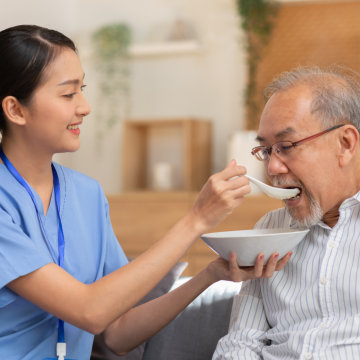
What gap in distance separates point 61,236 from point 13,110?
1.17ft

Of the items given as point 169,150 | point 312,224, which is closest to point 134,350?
point 312,224

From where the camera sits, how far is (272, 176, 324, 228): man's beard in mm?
1576

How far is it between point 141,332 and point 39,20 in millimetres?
3079

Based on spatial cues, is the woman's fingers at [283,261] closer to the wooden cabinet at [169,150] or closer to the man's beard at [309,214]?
the man's beard at [309,214]

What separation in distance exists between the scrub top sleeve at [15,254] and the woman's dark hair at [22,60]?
1.08 ft

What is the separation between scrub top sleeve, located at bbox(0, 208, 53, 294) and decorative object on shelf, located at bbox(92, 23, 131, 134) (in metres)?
3.06

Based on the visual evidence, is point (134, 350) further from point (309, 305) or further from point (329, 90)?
point (329, 90)

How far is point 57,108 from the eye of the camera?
1618 millimetres

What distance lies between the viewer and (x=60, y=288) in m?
1.48

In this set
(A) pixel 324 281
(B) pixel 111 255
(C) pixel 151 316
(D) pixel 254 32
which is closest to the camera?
(A) pixel 324 281

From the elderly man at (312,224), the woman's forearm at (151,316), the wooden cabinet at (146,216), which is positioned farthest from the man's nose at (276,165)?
the wooden cabinet at (146,216)

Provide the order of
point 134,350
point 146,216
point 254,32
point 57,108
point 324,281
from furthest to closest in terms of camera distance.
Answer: point 254,32 < point 146,216 < point 134,350 < point 57,108 < point 324,281

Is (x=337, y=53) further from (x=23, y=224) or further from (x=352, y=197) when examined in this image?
(x=23, y=224)

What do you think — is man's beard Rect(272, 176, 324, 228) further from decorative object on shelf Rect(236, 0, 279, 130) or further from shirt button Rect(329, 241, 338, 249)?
decorative object on shelf Rect(236, 0, 279, 130)
